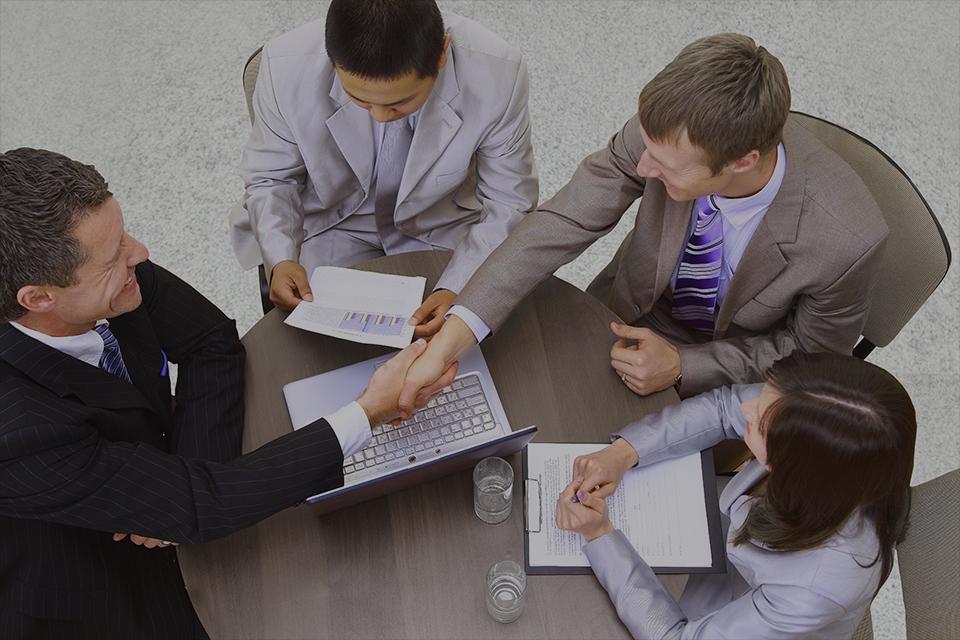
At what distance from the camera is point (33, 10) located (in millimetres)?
3457

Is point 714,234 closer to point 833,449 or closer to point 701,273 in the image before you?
point 701,273

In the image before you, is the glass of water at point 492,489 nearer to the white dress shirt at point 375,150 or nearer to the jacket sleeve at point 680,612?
the jacket sleeve at point 680,612

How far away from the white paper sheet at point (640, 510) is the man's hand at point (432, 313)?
0.34 m

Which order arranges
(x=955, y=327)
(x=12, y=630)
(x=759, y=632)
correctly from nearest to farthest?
(x=759, y=632), (x=12, y=630), (x=955, y=327)

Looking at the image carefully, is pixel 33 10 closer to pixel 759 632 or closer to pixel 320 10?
pixel 320 10

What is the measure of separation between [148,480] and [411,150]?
990mm

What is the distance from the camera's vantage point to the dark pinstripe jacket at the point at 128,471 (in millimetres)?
1402

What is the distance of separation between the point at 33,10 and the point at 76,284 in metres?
2.60

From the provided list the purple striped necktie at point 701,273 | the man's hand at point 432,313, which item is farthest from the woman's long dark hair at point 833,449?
the man's hand at point 432,313

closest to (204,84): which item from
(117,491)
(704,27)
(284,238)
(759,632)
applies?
(284,238)

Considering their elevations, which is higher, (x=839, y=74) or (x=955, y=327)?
(x=839, y=74)

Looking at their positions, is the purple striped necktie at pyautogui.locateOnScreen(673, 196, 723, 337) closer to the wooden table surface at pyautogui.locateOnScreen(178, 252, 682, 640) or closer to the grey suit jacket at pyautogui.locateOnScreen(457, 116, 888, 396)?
the grey suit jacket at pyautogui.locateOnScreen(457, 116, 888, 396)

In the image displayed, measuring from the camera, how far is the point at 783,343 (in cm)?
189

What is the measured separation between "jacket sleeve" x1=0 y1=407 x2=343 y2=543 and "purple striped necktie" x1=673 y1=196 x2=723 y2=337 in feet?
3.00
